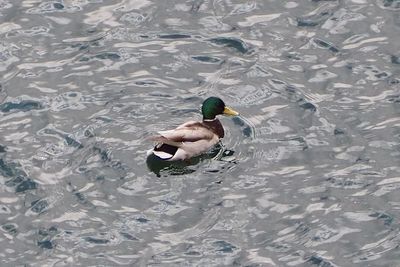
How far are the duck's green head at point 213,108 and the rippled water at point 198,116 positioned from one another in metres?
0.41

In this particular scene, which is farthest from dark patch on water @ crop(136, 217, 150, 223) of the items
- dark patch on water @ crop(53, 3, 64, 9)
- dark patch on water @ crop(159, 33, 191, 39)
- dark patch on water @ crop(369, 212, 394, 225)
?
Result: dark patch on water @ crop(53, 3, 64, 9)

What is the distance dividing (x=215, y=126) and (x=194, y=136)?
0.76 metres

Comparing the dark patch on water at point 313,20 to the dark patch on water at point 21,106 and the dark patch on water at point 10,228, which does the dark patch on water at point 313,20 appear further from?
the dark patch on water at point 10,228

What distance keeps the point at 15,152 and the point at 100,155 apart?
5.00 feet

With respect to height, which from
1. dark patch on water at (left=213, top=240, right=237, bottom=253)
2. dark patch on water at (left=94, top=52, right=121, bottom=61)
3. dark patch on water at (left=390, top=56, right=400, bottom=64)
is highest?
dark patch on water at (left=94, top=52, right=121, bottom=61)

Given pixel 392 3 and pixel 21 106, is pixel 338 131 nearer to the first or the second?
pixel 392 3

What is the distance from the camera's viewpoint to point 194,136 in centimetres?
2703

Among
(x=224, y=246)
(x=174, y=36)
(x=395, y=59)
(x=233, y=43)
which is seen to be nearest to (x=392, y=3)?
(x=395, y=59)

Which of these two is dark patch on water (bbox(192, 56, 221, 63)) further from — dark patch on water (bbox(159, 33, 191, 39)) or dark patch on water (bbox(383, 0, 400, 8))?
dark patch on water (bbox(383, 0, 400, 8))

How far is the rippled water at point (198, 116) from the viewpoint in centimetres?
2381

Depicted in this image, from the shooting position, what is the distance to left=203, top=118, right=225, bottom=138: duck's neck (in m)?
27.4

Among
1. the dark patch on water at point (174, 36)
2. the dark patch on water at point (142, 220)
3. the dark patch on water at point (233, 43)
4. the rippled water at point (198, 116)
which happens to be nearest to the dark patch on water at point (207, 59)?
the rippled water at point (198, 116)

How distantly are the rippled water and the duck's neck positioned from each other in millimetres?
208

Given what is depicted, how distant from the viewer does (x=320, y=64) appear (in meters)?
28.9
